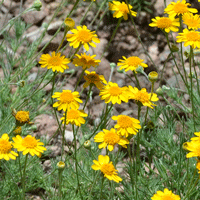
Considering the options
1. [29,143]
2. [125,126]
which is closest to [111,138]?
[125,126]

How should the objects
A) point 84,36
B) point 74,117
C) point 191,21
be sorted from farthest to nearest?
1. point 191,21
2. point 84,36
3. point 74,117

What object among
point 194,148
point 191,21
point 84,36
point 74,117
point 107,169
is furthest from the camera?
point 191,21

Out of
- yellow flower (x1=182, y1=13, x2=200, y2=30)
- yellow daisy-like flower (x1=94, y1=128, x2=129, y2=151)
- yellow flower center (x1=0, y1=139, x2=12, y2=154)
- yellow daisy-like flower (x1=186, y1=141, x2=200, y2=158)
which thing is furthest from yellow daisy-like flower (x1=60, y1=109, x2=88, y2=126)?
yellow flower (x1=182, y1=13, x2=200, y2=30)

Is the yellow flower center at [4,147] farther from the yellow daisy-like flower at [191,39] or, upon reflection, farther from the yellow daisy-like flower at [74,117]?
the yellow daisy-like flower at [191,39]

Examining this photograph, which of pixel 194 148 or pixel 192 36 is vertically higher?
pixel 192 36

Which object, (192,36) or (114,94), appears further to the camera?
(192,36)

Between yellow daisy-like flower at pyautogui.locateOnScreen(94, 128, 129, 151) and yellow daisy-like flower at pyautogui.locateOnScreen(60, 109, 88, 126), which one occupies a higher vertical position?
yellow daisy-like flower at pyautogui.locateOnScreen(60, 109, 88, 126)

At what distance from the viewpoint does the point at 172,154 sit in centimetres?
305

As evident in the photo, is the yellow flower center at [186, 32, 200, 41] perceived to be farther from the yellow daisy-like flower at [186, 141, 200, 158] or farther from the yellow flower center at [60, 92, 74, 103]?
the yellow flower center at [60, 92, 74, 103]

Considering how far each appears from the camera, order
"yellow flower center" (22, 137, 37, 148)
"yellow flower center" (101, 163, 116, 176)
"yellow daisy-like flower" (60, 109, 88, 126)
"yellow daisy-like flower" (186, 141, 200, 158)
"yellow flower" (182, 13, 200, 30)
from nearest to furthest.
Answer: "yellow daisy-like flower" (186, 141, 200, 158), "yellow flower center" (101, 163, 116, 176), "yellow flower center" (22, 137, 37, 148), "yellow daisy-like flower" (60, 109, 88, 126), "yellow flower" (182, 13, 200, 30)

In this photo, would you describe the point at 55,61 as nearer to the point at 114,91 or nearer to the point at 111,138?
the point at 114,91

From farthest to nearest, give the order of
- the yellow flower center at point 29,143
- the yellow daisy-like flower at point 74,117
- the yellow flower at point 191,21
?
the yellow flower at point 191,21 → the yellow daisy-like flower at point 74,117 → the yellow flower center at point 29,143

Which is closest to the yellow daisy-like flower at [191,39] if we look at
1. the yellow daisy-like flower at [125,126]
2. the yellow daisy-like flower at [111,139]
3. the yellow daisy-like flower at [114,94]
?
the yellow daisy-like flower at [114,94]

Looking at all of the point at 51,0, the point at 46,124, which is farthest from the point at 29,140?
the point at 51,0
